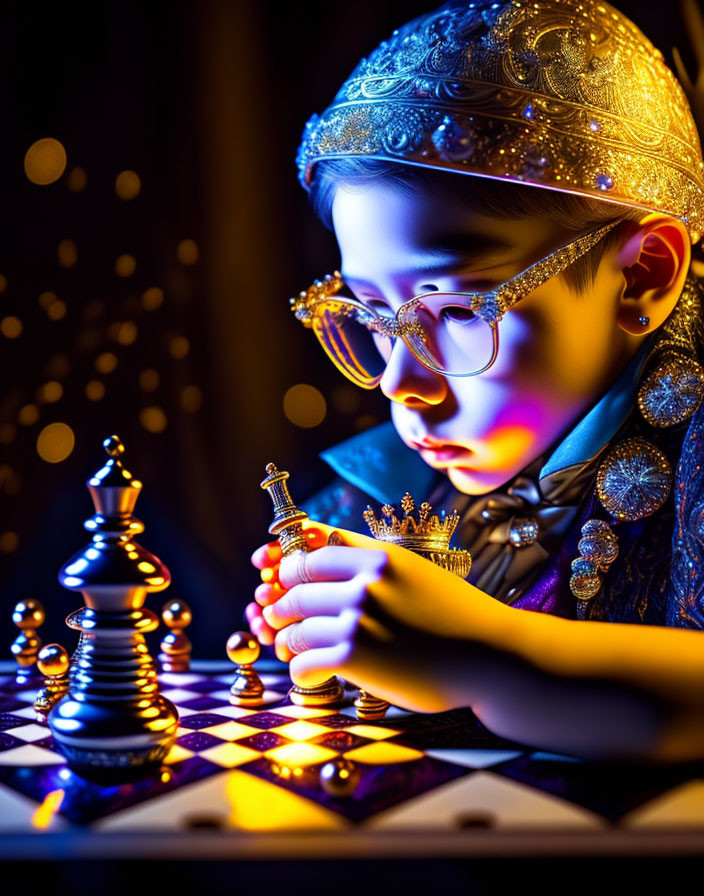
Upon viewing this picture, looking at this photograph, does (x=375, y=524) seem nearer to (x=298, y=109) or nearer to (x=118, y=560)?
(x=118, y=560)

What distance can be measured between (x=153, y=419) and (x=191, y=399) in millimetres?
89

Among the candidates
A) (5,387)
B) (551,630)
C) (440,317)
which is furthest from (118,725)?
(5,387)

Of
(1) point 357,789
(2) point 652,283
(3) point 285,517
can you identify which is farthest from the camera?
(2) point 652,283

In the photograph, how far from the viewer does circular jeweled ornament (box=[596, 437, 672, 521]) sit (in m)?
1.14

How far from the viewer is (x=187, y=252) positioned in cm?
163

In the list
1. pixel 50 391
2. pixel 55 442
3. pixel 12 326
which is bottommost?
pixel 55 442

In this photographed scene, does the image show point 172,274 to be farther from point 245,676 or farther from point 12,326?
point 245,676

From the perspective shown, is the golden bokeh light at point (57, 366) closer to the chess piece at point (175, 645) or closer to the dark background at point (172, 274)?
the dark background at point (172, 274)

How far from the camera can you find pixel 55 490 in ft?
5.36

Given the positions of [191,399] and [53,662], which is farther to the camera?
[191,399]

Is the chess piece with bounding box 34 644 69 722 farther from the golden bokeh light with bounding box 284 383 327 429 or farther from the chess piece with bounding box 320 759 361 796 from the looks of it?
the golden bokeh light with bounding box 284 383 327 429

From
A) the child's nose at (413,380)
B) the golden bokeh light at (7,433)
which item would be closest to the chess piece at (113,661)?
the child's nose at (413,380)

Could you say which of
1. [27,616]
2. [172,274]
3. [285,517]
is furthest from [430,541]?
[172,274]

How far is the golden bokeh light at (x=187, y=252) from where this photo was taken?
1631 millimetres
